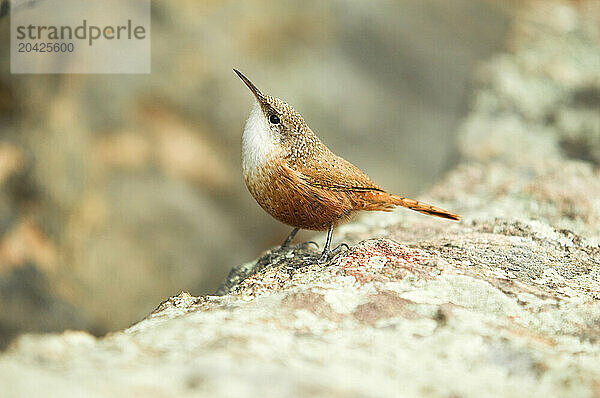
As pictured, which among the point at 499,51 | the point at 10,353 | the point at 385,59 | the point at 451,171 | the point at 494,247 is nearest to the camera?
the point at 10,353

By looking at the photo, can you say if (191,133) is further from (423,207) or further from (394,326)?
(394,326)

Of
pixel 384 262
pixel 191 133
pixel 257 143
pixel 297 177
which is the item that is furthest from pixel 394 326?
pixel 191 133

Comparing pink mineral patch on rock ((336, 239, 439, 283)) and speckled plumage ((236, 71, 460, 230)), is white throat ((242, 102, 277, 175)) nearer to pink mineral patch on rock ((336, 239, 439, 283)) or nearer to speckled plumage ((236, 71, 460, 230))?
speckled plumage ((236, 71, 460, 230))

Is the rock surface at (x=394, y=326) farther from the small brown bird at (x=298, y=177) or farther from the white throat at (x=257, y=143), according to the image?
the white throat at (x=257, y=143)

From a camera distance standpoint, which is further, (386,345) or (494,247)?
(494,247)

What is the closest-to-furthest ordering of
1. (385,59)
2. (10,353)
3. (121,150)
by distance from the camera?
(10,353), (121,150), (385,59)

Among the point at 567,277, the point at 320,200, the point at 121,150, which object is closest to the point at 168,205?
the point at 121,150

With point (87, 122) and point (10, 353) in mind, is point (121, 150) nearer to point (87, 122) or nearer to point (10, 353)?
point (87, 122)
